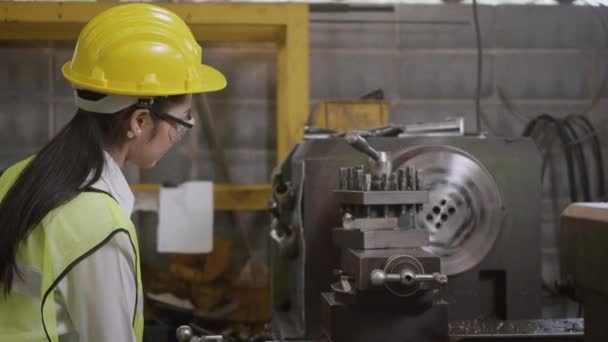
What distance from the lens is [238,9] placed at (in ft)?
6.68

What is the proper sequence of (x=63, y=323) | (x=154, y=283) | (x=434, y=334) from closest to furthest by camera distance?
(x=63, y=323) → (x=434, y=334) → (x=154, y=283)

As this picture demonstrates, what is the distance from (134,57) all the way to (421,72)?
159cm

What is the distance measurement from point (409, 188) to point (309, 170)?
1.07ft

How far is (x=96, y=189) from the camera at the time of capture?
0.90 m

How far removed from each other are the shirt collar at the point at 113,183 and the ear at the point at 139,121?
0.19 ft

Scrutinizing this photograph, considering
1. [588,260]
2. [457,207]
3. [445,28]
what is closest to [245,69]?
[445,28]

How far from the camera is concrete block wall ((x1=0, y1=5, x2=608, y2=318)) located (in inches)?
95.1

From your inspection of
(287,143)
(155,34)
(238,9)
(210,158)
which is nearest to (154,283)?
(210,158)

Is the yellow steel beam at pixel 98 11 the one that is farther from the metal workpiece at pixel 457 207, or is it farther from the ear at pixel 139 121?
the ear at pixel 139 121

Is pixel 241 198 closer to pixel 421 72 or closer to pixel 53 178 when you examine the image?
pixel 421 72

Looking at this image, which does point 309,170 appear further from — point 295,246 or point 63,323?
point 63,323

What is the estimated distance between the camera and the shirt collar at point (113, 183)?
→ 3.07 ft

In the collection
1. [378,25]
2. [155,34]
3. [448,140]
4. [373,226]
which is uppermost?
[378,25]

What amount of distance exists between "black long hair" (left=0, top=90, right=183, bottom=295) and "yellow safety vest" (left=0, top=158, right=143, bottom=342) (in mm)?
13
